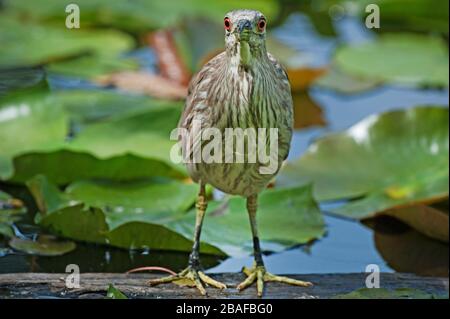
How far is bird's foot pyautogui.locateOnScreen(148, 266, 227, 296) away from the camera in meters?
3.94

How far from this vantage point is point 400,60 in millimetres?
6891

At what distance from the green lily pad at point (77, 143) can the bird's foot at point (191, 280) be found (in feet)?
3.19

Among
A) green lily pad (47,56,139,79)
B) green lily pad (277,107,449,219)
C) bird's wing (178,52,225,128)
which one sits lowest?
green lily pad (277,107,449,219)

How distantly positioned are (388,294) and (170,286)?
0.87 m

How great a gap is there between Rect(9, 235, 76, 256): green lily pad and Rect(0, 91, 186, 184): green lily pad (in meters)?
0.50

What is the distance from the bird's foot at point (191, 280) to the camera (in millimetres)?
3939

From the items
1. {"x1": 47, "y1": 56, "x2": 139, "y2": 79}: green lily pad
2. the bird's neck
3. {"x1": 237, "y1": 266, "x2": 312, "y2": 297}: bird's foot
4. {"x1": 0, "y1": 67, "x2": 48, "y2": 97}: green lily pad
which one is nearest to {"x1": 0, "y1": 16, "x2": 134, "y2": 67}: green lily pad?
{"x1": 47, "y1": 56, "x2": 139, "y2": 79}: green lily pad

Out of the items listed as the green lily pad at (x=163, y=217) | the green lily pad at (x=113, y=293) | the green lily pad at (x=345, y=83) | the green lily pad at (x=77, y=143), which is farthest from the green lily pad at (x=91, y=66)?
the green lily pad at (x=113, y=293)

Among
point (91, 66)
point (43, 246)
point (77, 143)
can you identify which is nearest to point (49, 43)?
point (91, 66)

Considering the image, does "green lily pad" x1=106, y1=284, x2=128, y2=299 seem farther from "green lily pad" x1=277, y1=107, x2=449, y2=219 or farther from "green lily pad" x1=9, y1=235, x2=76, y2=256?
"green lily pad" x1=277, y1=107, x2=449, y2=219

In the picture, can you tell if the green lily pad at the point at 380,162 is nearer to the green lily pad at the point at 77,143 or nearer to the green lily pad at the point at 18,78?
the green lily pad at the point at 77,143

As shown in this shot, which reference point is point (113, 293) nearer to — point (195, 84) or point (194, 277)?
point (194, 277)

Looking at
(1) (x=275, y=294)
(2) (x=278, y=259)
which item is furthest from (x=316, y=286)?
(2) (x=278, y=259)
